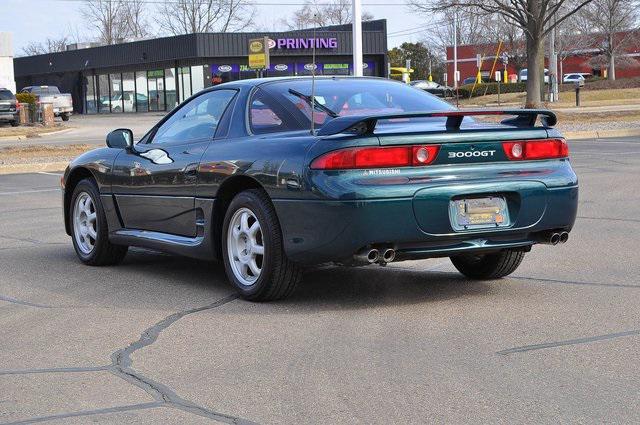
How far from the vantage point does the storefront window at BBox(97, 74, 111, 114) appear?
72.8 metres

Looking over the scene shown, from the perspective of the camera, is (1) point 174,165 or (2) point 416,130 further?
(1) point 174,165

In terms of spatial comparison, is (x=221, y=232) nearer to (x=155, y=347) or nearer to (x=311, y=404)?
(x=155, y=347)

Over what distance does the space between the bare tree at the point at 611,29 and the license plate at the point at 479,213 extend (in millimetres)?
72143

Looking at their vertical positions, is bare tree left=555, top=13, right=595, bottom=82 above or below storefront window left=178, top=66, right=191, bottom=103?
above

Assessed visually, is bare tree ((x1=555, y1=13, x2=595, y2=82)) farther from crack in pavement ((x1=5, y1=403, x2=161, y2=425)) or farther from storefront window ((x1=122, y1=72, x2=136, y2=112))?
crack in pavement ((x1=5, y1=403, x2=161, y2=425))

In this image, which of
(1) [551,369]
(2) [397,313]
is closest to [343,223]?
(2) [397,313]

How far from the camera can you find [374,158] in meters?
6.15

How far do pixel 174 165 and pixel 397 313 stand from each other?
217cm

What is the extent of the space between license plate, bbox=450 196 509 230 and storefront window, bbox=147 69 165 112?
6162 cm

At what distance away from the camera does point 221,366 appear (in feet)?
17.1

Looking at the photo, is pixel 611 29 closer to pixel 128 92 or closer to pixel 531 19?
pixel 128 92

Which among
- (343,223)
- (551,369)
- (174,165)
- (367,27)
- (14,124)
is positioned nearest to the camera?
(551,369)

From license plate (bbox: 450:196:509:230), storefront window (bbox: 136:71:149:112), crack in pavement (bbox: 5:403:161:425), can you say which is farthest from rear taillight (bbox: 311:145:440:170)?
storefront window (bbox: 136:71:149:112)

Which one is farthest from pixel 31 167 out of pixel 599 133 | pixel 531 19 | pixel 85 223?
pixel 531 19
